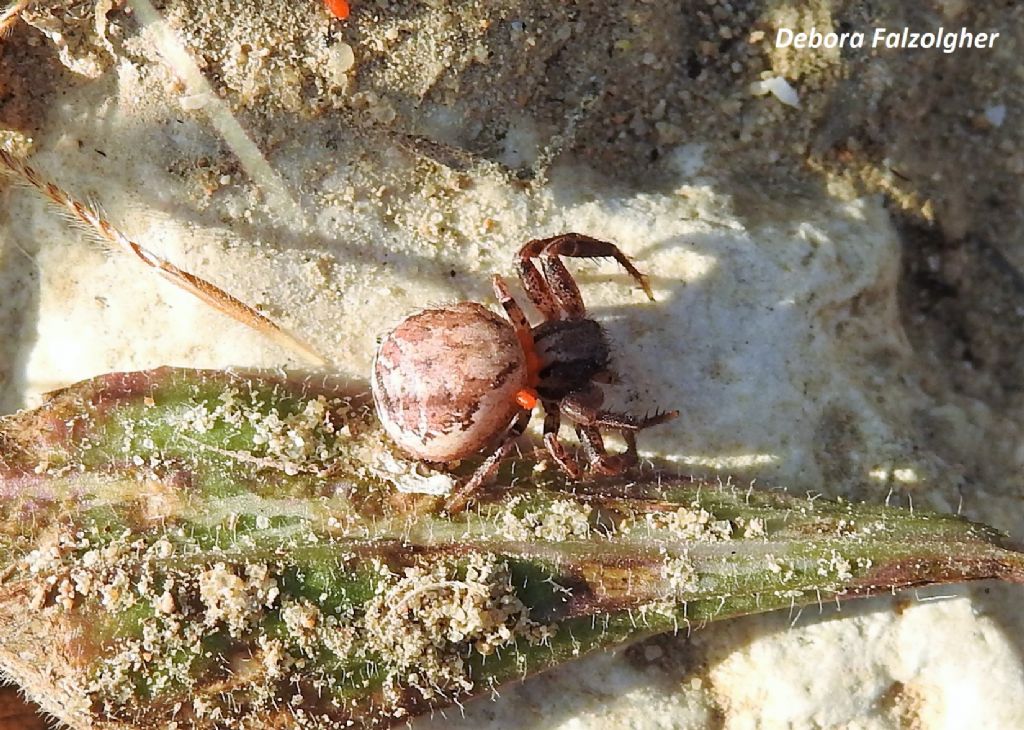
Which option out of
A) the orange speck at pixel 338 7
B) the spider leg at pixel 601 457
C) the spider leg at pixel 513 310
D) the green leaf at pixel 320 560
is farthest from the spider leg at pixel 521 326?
the orange speck at pixel 338 7

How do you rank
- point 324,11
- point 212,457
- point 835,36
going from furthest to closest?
point 835,36, point 324,11, point 212,457

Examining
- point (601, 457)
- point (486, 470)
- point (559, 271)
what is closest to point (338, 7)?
point (559, 271)

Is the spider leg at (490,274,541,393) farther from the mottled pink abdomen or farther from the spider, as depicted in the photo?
the mottled pink abdomen

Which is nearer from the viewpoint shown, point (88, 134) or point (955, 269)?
point (88, 134)

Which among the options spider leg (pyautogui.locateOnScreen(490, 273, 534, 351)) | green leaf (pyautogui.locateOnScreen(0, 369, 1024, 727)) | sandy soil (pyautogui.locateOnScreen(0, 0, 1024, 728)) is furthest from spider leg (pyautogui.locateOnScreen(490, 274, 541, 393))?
green leaf (pyautogui.locateOnScreen(0, 369, 1024, 727))

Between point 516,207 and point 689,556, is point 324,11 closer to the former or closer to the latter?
point 516,207

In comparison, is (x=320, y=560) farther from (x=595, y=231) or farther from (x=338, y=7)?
(x=338, y=7)

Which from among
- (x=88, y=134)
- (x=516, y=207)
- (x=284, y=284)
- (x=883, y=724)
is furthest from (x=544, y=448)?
(x=88, y=134)

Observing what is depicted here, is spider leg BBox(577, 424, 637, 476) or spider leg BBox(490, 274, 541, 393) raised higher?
spider leg BBox(490, 274, 541, 393)
